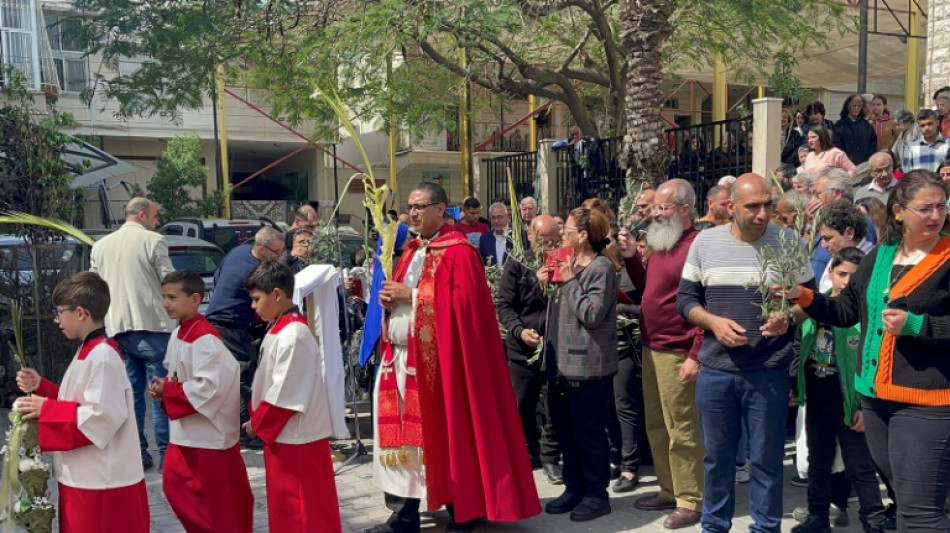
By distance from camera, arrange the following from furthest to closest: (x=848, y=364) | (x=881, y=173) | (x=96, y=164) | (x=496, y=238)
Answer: (x=96, y=164) < (x=496, y=238) < (x=881, y=173) < (x=848, y=364)

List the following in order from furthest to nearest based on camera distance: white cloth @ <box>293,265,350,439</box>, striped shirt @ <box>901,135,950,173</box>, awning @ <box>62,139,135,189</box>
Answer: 1. awning @ <box>62,139,135,189</box>
2. striped shirt @ <box>901,135,950,173</box>
3. white cloth @ <box>293,265,350,439</box>

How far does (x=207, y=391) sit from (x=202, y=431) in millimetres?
223

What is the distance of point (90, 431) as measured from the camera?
400 centimetres

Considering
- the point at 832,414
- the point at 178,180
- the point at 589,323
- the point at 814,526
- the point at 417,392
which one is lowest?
the point at 814,526

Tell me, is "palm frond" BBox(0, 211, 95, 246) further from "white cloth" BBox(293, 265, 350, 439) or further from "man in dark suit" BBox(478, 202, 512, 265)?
"man in dark suit" BBox(478, 202, 512, 265)

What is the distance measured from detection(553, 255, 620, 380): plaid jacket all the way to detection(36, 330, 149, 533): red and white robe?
2483 millimetres

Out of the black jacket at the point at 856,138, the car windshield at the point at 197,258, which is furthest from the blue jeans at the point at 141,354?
the black jacket at the point at 856,138

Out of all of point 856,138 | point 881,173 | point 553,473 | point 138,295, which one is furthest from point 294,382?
point 856,138

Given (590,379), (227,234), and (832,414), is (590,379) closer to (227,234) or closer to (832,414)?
(832,414)

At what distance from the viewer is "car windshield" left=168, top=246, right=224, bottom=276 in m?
11.9

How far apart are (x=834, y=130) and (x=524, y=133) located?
1466 cm

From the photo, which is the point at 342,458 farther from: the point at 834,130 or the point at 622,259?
the point at 834,130

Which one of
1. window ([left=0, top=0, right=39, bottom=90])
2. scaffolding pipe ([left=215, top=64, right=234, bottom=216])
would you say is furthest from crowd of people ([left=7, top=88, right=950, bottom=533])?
scaffolding pipe ([left=215, top=64, right=234, bottom=216])

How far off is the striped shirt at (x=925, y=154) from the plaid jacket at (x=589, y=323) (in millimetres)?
4719
